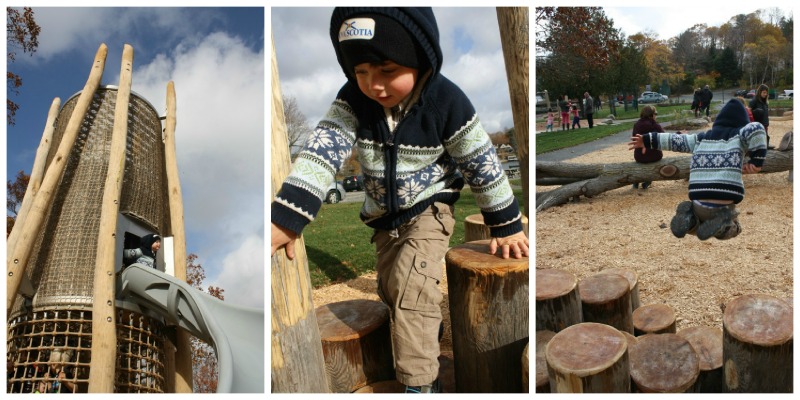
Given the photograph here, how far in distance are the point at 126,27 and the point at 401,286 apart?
1.44m

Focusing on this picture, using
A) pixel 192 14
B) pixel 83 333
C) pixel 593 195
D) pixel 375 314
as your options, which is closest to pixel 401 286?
pixel 375 314

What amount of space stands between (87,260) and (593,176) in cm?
222

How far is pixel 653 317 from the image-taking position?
1.76 metres

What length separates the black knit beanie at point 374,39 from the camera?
1.08 metres

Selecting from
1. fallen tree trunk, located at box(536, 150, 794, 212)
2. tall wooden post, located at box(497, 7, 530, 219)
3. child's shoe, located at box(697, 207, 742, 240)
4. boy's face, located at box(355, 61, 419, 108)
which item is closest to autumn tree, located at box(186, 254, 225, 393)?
boy's face, located at box(355, 61, 419, 108)

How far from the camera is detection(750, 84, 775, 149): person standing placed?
1604 millimetres

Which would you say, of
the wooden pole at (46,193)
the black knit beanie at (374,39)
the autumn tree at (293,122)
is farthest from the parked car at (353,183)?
the wooden pole at (46,193)

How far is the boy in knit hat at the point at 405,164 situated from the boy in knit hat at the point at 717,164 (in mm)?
783

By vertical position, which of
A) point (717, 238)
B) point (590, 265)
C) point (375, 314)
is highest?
point (717, 238)

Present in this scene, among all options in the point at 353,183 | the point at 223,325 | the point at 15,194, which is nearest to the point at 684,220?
the point at 353,183

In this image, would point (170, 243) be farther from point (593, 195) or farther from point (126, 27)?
point (593, 195)

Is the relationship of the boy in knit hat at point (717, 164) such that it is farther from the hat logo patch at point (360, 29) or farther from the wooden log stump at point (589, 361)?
the hat logo patch at point (360, 29)

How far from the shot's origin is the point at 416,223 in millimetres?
1412

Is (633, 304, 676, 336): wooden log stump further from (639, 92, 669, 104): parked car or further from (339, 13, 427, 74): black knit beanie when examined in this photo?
(339, 13, 427, 74): black knit beanie
